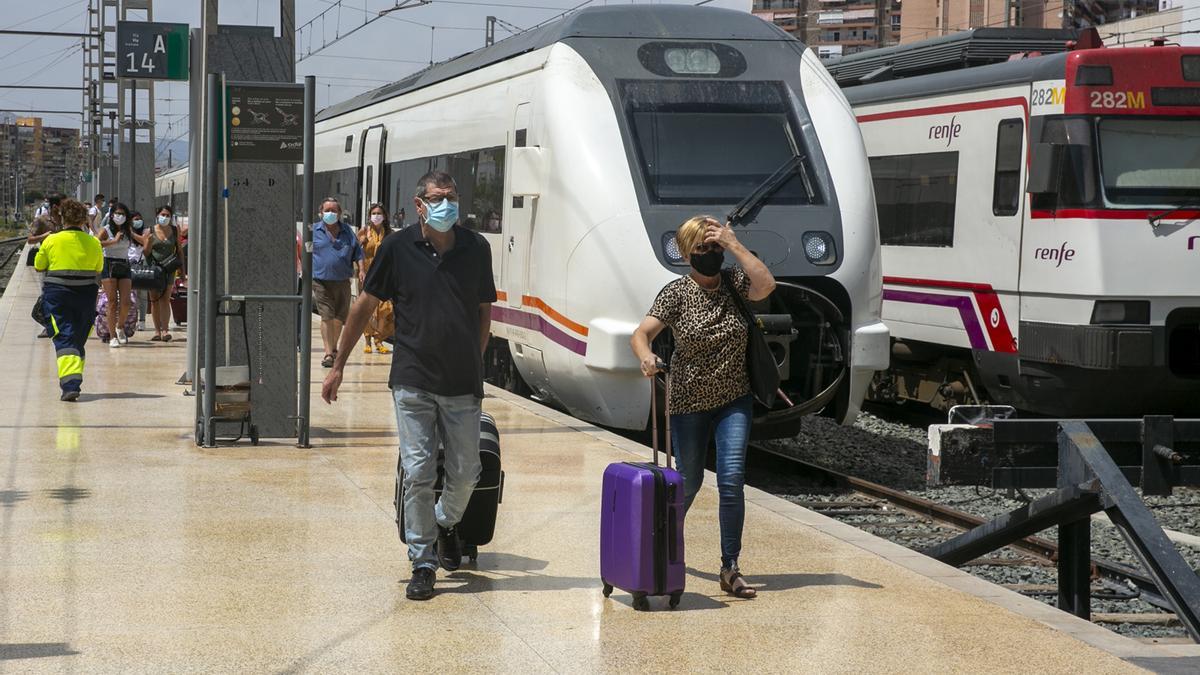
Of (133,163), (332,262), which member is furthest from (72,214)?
(133,163)

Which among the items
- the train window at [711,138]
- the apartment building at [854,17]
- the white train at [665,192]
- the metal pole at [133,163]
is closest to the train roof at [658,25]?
the white train at [665,192]

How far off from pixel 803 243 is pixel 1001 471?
396cm

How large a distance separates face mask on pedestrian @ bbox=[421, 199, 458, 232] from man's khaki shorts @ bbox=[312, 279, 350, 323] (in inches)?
382

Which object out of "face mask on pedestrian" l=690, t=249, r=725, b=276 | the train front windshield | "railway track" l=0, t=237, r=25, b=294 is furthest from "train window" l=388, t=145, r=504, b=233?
"railway track" l=0, t=237, r=25, b=294

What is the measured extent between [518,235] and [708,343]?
6.44 m

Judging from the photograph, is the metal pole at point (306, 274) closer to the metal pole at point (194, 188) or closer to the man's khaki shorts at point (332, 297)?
the metal pole at point (194, 188)

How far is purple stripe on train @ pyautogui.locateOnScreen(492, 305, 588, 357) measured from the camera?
471 inches

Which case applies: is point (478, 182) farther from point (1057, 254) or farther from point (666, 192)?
point (1057, 254)

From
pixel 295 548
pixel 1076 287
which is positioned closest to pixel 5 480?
pixel 295 548

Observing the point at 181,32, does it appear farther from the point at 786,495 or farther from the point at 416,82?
the point at 786,495

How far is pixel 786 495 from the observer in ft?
38.8

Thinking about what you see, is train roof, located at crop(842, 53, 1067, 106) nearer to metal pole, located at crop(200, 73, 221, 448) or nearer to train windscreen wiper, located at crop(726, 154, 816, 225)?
train windscreen wiper, located at crop(726, 154, 816, 225)

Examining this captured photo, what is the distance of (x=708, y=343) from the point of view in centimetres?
704

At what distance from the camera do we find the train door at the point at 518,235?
42.8 feet
